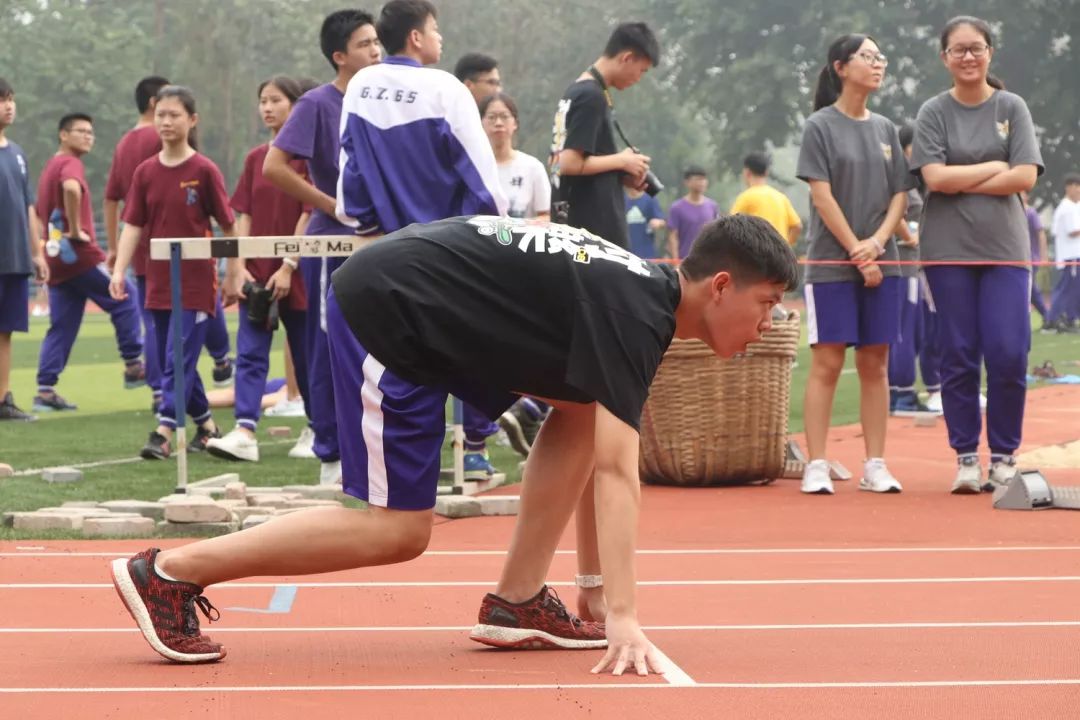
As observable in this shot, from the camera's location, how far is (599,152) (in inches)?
356

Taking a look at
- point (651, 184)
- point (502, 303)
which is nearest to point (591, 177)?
point (651, 184)

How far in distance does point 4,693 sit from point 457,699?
110cm

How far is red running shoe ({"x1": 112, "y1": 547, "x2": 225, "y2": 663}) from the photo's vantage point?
4.89 m

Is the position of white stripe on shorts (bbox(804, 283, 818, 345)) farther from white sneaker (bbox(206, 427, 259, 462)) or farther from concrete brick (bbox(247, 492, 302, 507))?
white sneaker (bbox(206, 427, 259, 462))

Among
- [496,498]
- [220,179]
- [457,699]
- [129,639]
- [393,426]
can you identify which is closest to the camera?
[457,699]

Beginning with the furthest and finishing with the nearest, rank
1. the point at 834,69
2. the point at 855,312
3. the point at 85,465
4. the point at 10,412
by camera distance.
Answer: the point at 10,412 < the point at 85,465 < the point at 834,69 < the point at 855,312

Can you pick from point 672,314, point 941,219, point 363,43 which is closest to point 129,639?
point 672,314

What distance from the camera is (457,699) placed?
4.49 meters

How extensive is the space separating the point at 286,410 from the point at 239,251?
5961mm

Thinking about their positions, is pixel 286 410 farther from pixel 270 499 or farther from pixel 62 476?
pixel 270 499

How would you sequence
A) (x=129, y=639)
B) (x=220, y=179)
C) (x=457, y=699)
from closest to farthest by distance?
(x=457, y=699), (x=129, y=639), (x=220, y=179)

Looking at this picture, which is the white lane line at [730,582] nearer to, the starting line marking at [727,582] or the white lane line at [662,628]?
the starting line marking at [727,582]

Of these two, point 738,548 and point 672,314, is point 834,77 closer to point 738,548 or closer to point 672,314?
point 738,548

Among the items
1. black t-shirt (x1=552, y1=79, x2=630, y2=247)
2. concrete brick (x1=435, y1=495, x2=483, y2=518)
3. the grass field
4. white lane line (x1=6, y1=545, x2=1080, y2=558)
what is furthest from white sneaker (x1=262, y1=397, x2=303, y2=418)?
white lane line (x1=6, y1=545, x2=1080, y2=558)
